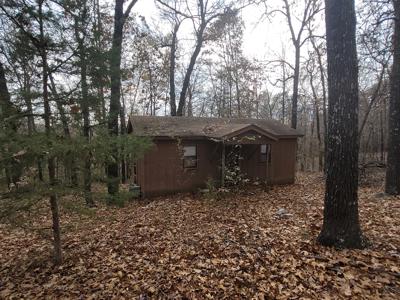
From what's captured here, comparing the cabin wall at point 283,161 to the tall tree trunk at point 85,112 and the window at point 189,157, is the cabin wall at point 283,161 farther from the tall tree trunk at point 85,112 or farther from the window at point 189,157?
the tall tree trunk at point 85,112

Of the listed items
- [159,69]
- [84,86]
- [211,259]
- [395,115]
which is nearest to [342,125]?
[211,259]

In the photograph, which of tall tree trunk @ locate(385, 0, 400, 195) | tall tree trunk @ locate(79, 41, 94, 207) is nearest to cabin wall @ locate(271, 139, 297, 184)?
tall tree trunk @ locate(385, 0, 400, 195)

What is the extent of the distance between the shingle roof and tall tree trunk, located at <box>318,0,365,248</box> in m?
6.86

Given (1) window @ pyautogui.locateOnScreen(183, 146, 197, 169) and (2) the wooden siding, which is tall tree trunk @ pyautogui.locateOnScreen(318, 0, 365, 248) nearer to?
(2) the wooden siding

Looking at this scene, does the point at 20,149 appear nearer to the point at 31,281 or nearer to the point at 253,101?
the point at 31,281

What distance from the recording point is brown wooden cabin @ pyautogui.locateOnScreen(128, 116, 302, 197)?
39.5 feet

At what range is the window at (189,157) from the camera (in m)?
12.8

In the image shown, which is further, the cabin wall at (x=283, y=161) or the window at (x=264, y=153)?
the cabin wall at (x=283, y=161)

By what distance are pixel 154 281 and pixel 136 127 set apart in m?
8.96

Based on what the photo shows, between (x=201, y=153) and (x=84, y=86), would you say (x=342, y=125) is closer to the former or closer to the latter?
(x=84, y=86)

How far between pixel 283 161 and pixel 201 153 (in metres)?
5.07

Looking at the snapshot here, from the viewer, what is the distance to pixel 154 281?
453 centimetres

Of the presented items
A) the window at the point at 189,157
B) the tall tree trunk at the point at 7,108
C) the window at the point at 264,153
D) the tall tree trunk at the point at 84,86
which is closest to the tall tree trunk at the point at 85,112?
the tall tree trunk at the point at 84,86

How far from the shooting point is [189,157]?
12.9 meters
